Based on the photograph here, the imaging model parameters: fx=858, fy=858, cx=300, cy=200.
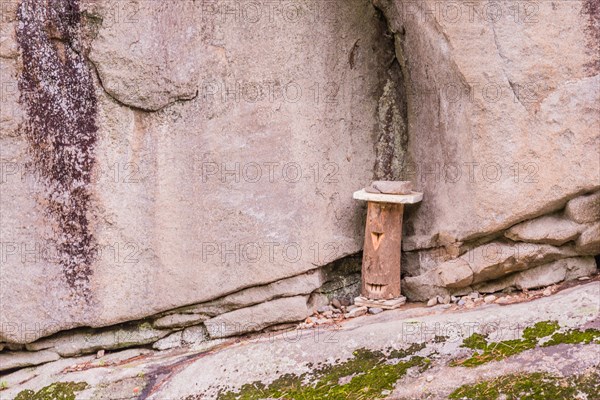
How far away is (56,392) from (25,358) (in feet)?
2.36

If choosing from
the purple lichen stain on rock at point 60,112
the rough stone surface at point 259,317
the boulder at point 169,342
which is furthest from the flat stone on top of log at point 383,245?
the purple lichen stain on rock at point 60,112

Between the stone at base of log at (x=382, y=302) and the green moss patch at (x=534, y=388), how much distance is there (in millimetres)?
1675

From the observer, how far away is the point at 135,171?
6.92m

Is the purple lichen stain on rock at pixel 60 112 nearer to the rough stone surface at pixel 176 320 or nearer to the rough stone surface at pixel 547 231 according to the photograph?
the rough stone surface at pixel 176 320

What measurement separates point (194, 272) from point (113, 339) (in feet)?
2.94

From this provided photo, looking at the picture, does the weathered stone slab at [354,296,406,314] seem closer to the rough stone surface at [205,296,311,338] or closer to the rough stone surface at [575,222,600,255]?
the rough stone surface at [205,296,311,338]

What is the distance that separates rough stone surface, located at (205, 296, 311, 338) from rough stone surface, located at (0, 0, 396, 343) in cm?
11

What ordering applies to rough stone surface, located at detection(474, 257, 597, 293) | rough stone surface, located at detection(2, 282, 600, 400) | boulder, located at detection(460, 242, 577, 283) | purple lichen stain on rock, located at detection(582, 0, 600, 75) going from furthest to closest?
1. rough stone surface, located at detection(474, 257, 597, 293)
2. boulder, located at detection(460, 242, 577, 283)
3. purple lichen stain on rock, located at detection(582, 0, 600, 75)
4. rough stone surface, located at detection(2, 282, 600, 400)

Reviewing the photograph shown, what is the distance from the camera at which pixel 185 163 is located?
6.95m

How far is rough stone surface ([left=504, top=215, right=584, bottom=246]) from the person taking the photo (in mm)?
6496

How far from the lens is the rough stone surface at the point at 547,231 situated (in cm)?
650

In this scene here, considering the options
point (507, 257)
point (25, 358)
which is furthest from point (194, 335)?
point (507, 257)

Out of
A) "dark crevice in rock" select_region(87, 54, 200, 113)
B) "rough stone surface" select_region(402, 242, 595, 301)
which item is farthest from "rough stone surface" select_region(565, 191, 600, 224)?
"dark crevice in rock" select_region(87, 54, 200, 113)

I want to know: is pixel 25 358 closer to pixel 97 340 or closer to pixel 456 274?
pixel 97 340
